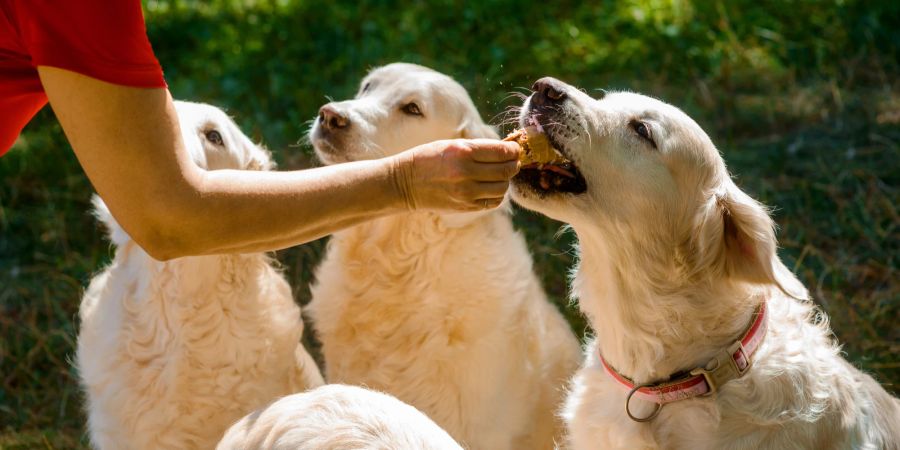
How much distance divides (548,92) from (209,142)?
4.62ft

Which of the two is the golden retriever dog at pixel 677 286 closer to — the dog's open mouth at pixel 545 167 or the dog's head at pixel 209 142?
the dog's open mouth at pixel 545 167

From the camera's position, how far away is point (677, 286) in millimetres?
3256

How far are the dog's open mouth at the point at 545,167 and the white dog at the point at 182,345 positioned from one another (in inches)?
51.6

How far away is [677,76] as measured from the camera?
24.5ft

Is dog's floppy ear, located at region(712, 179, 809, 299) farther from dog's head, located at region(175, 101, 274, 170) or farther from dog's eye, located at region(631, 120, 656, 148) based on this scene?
dog's head, located at region(175, 101, 274, 170)

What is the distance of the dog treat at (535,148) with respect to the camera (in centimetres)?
325

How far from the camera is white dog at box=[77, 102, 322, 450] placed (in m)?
3.89

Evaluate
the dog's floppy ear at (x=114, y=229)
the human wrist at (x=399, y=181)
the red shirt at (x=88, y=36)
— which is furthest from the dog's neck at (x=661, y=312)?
the dog's floppy ear at (x=114, y=229)

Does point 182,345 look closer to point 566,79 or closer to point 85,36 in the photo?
point 85,36

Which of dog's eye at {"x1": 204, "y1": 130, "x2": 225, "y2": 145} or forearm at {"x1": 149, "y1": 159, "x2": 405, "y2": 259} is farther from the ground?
forearm at {"x1": 149, "y1": 159, "x2": 405, "y2": 259}

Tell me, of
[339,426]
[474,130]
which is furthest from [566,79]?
[339,426]

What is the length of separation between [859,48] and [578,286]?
4820 millimetres

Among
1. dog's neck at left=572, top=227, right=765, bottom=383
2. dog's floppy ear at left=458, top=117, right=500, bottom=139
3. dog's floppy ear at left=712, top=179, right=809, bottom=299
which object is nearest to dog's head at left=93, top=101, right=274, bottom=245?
dog's floppy ear at left=458, top=117, right=500, bottom=139

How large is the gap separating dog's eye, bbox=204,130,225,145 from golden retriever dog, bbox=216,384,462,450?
4.88ft
